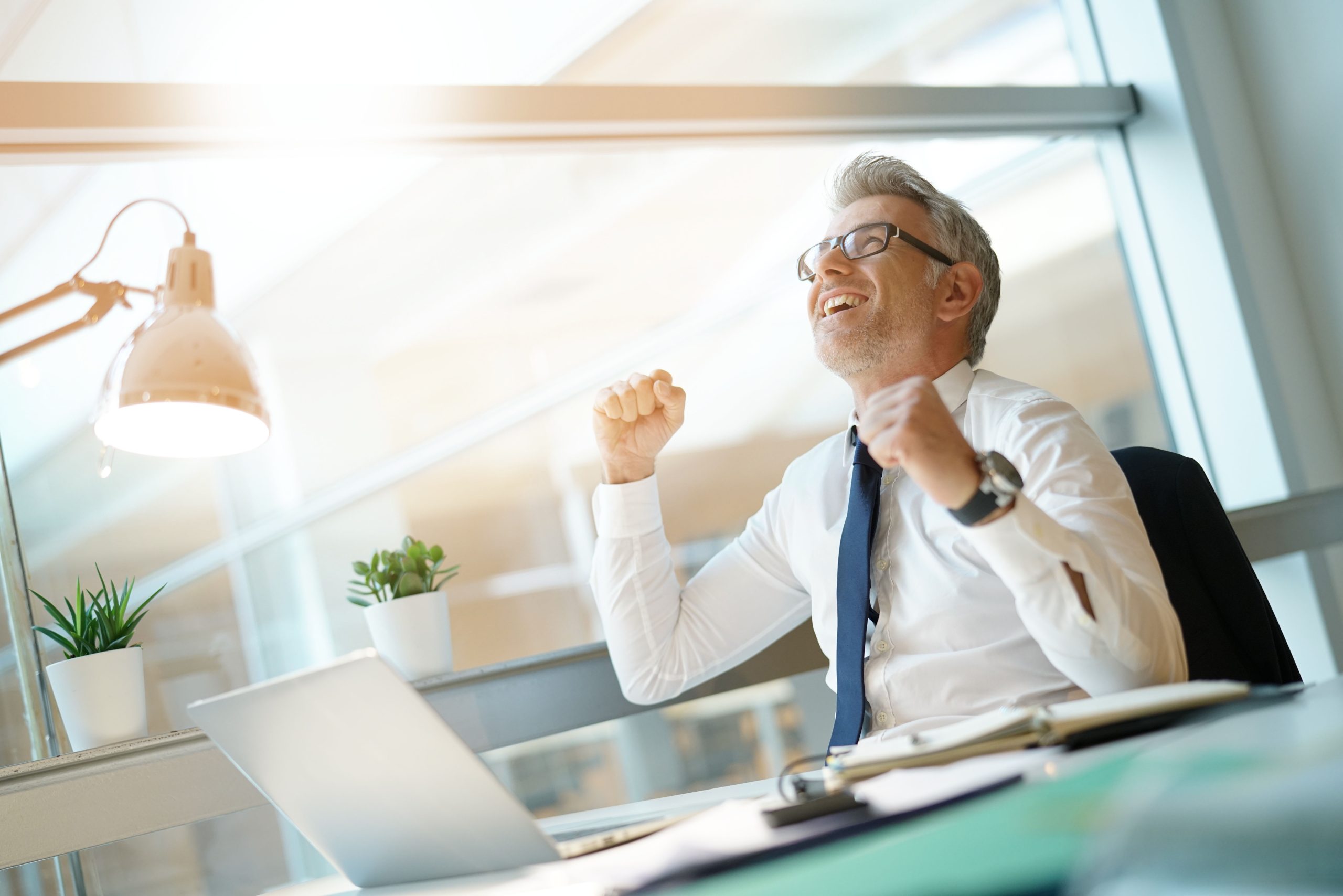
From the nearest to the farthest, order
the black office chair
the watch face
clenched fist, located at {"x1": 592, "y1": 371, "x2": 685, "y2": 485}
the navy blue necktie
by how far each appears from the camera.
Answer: the watch face → the black office chair → the navy blue necktie → clenched fist, located at {"x1": 592, "y1": 371, "x2": 685, "y2": 485}

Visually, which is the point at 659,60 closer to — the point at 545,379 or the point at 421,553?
the point at 545,379

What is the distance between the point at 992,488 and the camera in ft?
4.25

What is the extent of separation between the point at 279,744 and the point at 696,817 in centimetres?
42

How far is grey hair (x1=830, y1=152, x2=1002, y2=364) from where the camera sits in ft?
→ 6.54

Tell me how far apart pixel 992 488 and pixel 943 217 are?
2.80 ft

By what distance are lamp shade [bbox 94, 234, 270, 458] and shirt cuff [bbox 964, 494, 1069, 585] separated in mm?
928

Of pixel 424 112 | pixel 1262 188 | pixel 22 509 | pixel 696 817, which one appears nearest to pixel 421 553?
pixel 22 509

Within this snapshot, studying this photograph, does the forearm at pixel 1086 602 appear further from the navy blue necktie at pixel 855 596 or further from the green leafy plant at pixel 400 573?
the green leafy plant at pixel 400 573

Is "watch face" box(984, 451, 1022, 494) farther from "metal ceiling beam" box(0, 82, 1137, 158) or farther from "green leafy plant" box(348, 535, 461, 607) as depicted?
"metal ceiling beam" box(0, 82, 1137, 158)

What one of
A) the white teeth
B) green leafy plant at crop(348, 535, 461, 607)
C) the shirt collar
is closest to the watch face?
the shirt collar

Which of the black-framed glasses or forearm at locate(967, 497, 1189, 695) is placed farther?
the black-framed glasses

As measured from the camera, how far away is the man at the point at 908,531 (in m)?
1.32

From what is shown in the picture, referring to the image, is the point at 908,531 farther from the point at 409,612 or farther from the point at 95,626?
the point at 95,626

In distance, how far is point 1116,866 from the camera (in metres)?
0.57
